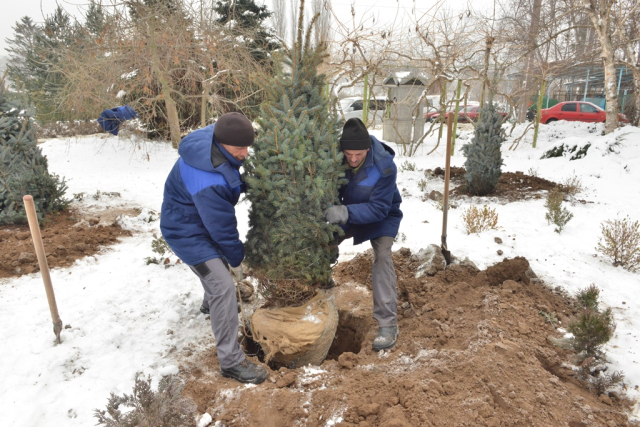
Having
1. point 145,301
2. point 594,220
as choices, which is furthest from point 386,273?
point 594,220

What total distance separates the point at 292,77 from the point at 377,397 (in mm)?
2370

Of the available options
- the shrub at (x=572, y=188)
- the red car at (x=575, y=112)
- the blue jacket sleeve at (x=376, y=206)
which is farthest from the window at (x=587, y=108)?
the blue jacket sleeve at (x=376, y=206)

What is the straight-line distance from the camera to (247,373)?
2.89 metres

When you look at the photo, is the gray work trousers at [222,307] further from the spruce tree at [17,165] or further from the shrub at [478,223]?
the spruce tree at [17,165]

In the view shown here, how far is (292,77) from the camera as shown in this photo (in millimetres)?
3078

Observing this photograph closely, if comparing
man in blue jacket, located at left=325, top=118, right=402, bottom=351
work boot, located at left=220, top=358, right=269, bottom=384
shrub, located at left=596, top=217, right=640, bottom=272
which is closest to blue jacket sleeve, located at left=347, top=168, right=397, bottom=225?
man in blue jacket, located at left=325, top=118, right=402, bottom=351

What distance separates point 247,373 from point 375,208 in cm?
159

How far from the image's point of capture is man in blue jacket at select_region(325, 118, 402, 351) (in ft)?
10.2

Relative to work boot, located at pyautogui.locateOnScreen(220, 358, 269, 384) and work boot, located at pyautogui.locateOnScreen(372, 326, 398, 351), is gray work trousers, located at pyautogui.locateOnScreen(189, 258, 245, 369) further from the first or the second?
work boot, located at pyautogui.locateOnScreen(372, 326, 398, 351)

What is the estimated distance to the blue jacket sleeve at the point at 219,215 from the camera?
2686 millimetres

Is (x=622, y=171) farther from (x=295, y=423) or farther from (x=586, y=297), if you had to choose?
(x=295, y=423)

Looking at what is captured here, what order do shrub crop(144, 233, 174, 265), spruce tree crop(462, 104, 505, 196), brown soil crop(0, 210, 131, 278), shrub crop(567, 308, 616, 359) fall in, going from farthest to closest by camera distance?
spruce tree crop(462, 104, 505, 196) < shrub crop(144, 233, 174, 265) < brown soil crop(0, 210, 131, 278) < shrub crop(567, 308, 616, 359)

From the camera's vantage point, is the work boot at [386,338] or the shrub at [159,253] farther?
the shrub at [159,253]

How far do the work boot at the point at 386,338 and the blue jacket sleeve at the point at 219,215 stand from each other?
4.57 ft
